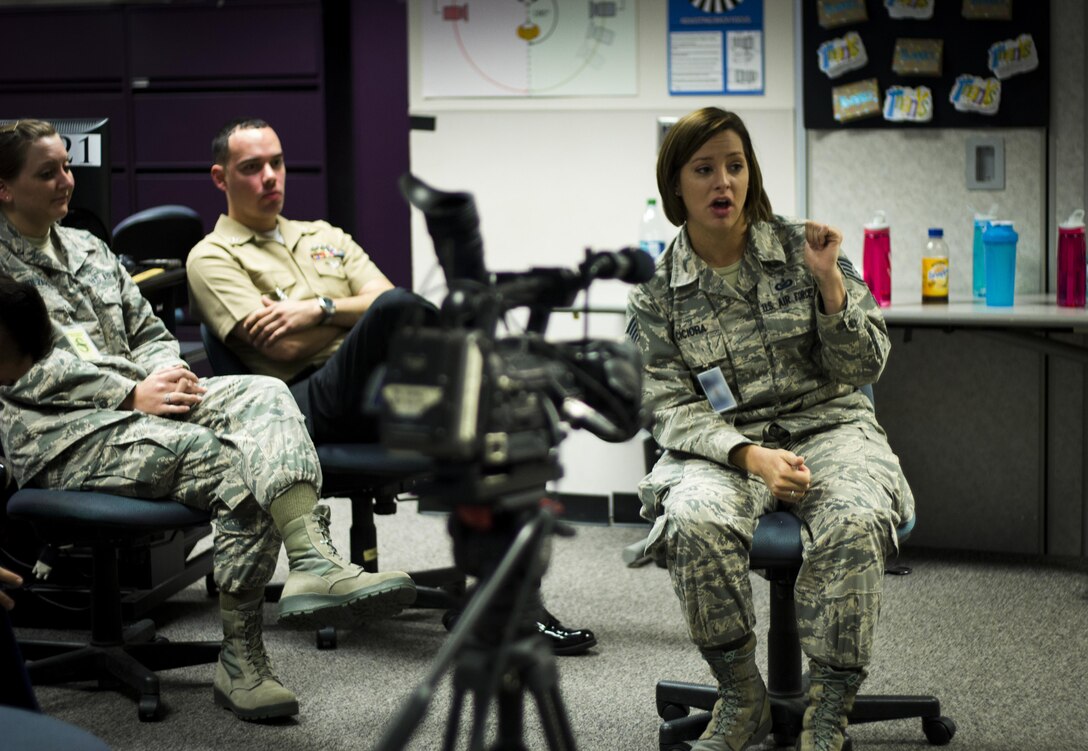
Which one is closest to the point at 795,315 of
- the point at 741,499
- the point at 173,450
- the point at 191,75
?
the point at 741,499

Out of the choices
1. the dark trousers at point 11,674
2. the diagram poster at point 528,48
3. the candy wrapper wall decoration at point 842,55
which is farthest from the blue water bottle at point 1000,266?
→ the dark trousers at point 11,674

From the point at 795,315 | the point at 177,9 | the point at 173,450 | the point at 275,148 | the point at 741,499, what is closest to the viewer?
the point at 741,499

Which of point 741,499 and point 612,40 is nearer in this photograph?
point 741,499

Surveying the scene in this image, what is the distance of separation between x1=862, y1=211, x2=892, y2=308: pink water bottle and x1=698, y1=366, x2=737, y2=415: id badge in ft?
3.87

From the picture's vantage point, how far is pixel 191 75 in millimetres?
5441

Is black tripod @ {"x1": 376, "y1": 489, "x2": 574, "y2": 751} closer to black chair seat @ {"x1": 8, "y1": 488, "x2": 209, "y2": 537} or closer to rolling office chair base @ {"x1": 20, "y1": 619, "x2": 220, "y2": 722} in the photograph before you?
black chair seat @ {"x1": 8, "y1": 488, "x2": 209, "y2": 537}

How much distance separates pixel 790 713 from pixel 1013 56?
1.95 meters

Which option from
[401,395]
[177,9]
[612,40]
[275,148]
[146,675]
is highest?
[177,9]

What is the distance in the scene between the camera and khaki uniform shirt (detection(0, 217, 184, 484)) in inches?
95.5

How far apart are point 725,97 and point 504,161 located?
686 millimetres

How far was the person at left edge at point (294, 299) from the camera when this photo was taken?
8.74 ft

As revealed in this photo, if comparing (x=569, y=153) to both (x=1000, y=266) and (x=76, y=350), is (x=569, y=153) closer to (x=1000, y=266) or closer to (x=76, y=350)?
(x=1000, y=266)

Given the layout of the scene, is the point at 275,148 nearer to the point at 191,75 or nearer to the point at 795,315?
the point at 795,315

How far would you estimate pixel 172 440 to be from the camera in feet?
7.85
